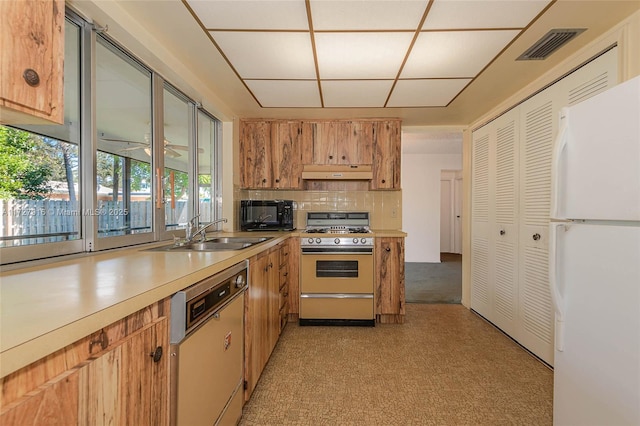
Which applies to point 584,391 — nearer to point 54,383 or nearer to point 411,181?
point 54,383

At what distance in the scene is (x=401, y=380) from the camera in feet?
6.72

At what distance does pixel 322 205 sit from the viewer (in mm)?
3727

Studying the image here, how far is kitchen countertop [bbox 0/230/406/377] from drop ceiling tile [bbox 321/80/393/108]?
176cm

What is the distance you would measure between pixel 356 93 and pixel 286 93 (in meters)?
0.63

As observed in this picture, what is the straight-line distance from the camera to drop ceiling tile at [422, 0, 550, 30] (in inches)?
59.3

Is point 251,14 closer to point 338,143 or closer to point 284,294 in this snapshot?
Result: point 338,143

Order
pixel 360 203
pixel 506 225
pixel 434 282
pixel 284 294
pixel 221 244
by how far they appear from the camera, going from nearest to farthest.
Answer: pixel 221 244
pixel 506 225
pixel 284 294
pixel 360 203
pixel 434 282

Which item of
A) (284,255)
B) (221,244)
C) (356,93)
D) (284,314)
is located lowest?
(284,314)

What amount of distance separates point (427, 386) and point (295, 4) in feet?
7.97

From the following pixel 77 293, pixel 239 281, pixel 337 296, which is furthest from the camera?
pixel 337 296

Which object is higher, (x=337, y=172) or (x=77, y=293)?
(x=337, y=172)

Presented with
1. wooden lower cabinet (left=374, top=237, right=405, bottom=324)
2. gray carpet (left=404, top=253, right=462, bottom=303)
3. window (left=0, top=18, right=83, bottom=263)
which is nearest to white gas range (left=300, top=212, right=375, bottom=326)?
wooden lower cabinet (left=374, top=237, right=405, bottom=324)

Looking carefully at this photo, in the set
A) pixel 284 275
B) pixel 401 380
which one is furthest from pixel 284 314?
pixel 401 380

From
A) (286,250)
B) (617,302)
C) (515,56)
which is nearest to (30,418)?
(617,302)
